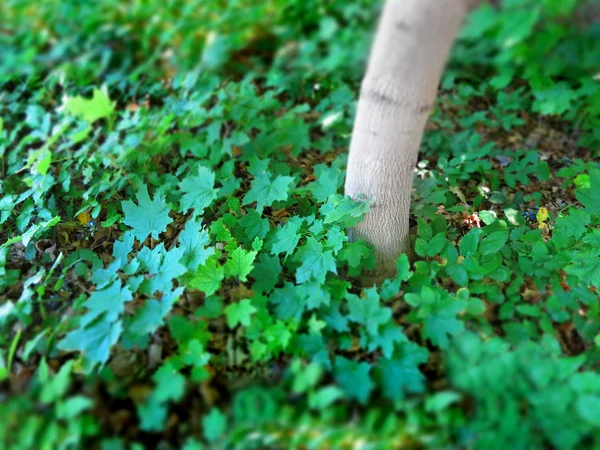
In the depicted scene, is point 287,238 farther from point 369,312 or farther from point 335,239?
point 369,312

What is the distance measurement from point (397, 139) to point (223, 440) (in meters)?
1.29

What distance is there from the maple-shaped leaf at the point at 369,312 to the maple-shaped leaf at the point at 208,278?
558 millimetres

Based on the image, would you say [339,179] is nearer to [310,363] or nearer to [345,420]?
[310,363]

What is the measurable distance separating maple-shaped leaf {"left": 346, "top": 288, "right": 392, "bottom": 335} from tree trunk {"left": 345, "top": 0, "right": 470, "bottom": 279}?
0.32 metres

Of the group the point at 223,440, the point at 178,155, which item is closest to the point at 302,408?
the point at 223,440

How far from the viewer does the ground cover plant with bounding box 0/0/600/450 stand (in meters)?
1.49

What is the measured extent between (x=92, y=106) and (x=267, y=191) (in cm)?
135

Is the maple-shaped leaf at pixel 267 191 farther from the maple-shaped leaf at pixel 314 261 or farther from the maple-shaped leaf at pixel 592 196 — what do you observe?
the maple-shaped leaf at pixel 592 196

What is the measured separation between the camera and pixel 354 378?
1671 millimetres

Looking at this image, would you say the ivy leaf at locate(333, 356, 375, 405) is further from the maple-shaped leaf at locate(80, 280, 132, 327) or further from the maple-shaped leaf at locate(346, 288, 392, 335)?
the maple-shaped leaf at locate(80, 280, 132, 327)

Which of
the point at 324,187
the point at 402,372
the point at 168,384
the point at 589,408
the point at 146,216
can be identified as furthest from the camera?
the point at 324,187

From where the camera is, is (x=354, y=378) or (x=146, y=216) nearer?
(x=354, y=378)

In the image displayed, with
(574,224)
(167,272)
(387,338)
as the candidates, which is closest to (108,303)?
(167,272)

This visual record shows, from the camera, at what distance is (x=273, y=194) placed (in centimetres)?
238
